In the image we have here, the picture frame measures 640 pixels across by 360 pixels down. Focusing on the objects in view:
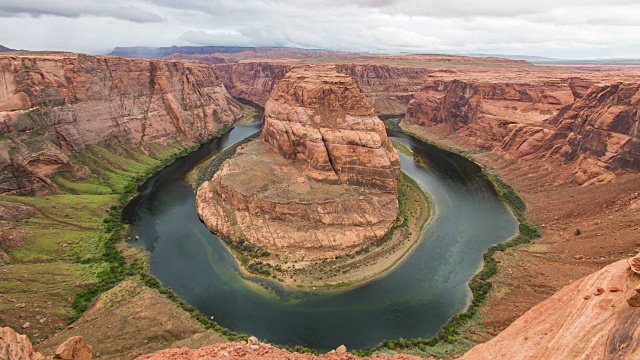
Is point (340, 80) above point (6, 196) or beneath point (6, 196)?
above

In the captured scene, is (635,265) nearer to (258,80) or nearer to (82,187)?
(82,187)

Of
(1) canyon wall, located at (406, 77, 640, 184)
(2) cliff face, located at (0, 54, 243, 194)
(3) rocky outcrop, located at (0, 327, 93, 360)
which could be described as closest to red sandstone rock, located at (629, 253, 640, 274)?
(3) rocky outcrop, located at (0, 327, 93, 360)

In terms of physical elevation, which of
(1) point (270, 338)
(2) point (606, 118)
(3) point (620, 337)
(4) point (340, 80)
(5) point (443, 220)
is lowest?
(1) point (270, 338)

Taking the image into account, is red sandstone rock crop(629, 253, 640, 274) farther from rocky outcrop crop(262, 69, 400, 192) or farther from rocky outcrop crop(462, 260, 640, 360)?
rocky outcrop crop(262, 69, 400, 192)

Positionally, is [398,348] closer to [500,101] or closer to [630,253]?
[630,253]

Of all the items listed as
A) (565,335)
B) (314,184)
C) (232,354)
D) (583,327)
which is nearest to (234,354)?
(232,354)

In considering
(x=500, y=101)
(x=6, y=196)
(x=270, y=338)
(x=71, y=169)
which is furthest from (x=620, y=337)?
(x=500, y=101)

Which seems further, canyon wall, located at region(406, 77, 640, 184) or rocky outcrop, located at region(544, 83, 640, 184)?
canyon wall, located at region(406, 77, 640, 184)
